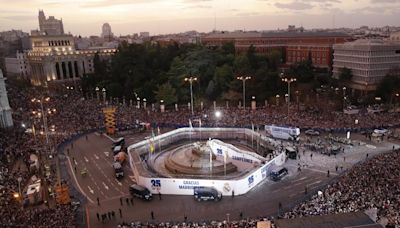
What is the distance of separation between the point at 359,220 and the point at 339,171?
1533cm

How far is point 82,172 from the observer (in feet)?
108

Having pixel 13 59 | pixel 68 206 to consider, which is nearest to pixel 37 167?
pixel 68 206

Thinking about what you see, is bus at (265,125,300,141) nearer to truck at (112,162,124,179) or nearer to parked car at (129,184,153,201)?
truck at (112,162,124,179)

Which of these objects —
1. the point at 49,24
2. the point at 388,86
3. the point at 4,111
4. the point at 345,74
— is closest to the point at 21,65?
the point at 49,24

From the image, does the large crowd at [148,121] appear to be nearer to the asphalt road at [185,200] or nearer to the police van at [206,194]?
the asphalt road at [185,200]

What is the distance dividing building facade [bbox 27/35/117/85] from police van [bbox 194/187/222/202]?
86.8m

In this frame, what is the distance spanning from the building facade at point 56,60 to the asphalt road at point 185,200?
80.0 metres

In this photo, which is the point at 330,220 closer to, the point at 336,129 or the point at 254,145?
the point at 254,145

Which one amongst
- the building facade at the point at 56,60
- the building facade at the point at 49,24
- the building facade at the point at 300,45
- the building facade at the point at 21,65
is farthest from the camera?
the building facade at the point at 49,24

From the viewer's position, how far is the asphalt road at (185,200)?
24578mm

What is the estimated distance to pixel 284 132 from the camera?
40219 mm

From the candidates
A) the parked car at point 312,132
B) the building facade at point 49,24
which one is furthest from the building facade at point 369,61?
the building facade at point 49,24

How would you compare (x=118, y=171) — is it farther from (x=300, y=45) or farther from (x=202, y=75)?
(x=300, y=45)

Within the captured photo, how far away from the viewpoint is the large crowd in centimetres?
2206
